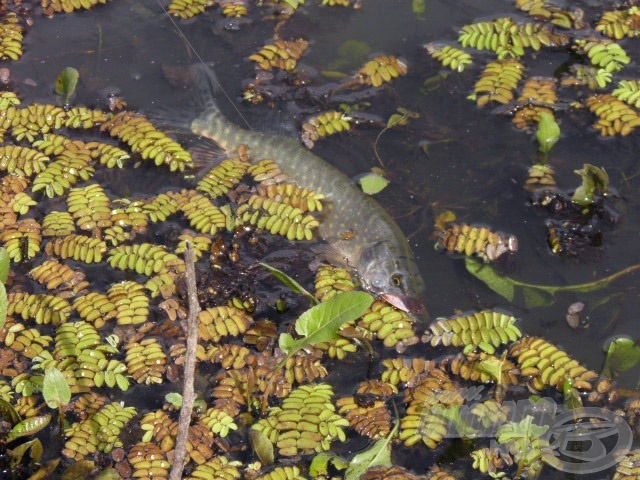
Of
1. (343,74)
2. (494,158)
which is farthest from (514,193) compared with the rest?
(343,74)

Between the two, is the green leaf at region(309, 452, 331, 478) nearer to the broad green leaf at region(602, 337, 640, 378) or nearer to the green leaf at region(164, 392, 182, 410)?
the green leaf at region(164, 392, 182, 410)

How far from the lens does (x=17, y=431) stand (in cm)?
475

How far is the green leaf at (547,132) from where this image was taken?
617cm

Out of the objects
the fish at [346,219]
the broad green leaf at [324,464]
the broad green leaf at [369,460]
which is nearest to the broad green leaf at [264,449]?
the broad green leaf at [324,464]

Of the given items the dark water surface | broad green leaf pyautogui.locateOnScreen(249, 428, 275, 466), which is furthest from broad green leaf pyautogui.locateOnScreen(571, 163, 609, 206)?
broad green leaf pyautogui.locateOnScreen(249, 428, 275, 466)

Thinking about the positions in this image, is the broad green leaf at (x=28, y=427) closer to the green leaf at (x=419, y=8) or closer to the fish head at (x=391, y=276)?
the fish head at (x=391, y=276)

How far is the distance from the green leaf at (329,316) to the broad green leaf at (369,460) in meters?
0.67

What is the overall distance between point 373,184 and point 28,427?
2888 millimetres

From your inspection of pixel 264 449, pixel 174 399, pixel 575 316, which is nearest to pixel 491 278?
pixel 575 316

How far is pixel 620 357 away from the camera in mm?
5125

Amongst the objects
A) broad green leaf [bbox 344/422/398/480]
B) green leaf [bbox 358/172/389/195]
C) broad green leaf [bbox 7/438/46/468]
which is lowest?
broad green leaf [bbox 7/438/46/468]

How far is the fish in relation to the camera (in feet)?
18.4

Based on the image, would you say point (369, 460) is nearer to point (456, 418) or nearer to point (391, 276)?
point (456, 418)

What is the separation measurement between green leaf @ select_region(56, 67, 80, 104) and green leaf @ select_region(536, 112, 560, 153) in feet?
11.8
